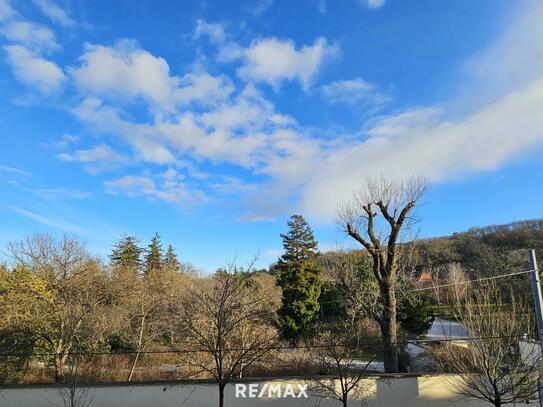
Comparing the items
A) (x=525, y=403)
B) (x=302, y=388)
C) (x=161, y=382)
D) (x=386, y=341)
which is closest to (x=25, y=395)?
(x=161, y=382)

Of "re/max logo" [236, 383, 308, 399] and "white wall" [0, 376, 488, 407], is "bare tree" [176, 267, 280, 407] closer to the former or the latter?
"re/max logo" [236, 383, 308, 399]

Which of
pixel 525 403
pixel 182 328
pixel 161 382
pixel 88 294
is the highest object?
pixel 88 294

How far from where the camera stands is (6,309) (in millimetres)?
20000

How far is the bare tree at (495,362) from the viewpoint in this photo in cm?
1334

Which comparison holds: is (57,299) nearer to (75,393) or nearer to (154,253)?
(75,393)

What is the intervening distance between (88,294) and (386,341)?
15.6 meters

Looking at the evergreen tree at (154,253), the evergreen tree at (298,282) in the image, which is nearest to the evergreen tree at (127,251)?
the evergreen tree at (154,253)

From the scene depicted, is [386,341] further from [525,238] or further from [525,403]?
[525,238]

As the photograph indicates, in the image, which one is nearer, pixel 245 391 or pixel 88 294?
pixel 245 391

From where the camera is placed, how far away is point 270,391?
14539 mm

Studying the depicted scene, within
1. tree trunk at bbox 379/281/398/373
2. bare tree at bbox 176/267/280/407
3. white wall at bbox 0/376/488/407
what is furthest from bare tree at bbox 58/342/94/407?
tree trunk at bbox 379/281/398/373

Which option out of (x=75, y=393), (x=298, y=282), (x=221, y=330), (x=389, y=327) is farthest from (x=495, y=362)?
(x=298, y=282)

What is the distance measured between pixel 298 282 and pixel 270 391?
21593mm

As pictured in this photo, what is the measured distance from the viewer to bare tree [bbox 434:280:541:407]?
1334 centimetres
